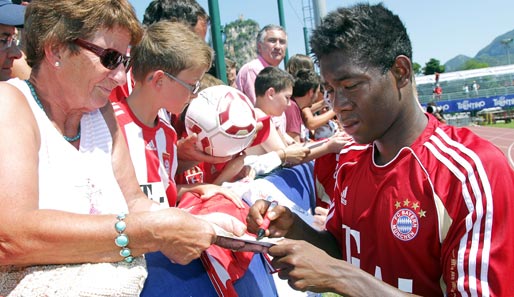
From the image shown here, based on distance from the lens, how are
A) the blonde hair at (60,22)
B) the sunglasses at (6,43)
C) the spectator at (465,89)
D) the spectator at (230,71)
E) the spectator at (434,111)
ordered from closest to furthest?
the blonde hair at (60,22)
the sunglasses at (6,43)
the spectator at (434,111)
the spectator at (230,71)
the spectator at (465,89)

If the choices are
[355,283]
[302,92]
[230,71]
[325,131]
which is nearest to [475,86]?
[325,131]

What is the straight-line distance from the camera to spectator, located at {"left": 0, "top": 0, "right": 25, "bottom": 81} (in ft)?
9.30

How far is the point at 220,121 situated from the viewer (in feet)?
10.2

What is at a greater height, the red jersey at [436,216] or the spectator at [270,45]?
the spectator at [270,45]

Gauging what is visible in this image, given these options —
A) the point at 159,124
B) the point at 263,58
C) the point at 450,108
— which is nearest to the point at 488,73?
the point at 450,108

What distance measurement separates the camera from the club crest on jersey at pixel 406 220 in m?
1.90

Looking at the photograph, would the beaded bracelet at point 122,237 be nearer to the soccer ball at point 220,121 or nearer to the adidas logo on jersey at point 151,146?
the adidas logo on jersey at point 151,146

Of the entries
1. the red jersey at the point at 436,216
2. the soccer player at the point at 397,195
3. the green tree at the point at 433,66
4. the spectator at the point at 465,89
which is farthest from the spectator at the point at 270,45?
the green tree at the point at 433,66

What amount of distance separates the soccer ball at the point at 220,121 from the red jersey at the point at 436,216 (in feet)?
3.44

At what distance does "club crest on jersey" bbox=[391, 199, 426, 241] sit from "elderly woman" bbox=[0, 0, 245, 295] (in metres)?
0.65

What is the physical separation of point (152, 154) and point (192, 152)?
0.56 meters

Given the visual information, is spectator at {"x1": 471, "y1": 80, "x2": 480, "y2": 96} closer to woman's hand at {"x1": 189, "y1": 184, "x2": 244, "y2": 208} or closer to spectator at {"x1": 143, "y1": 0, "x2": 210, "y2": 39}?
spectator at {"x1": 143, "y1": 0, "x2": 210, "y2": 39}

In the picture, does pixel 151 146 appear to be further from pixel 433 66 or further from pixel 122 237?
pixel 433 66

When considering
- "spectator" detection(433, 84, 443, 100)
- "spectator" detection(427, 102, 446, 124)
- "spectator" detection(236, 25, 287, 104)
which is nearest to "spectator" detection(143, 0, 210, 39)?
"spectator" detection(236, 25, 287, 104)
